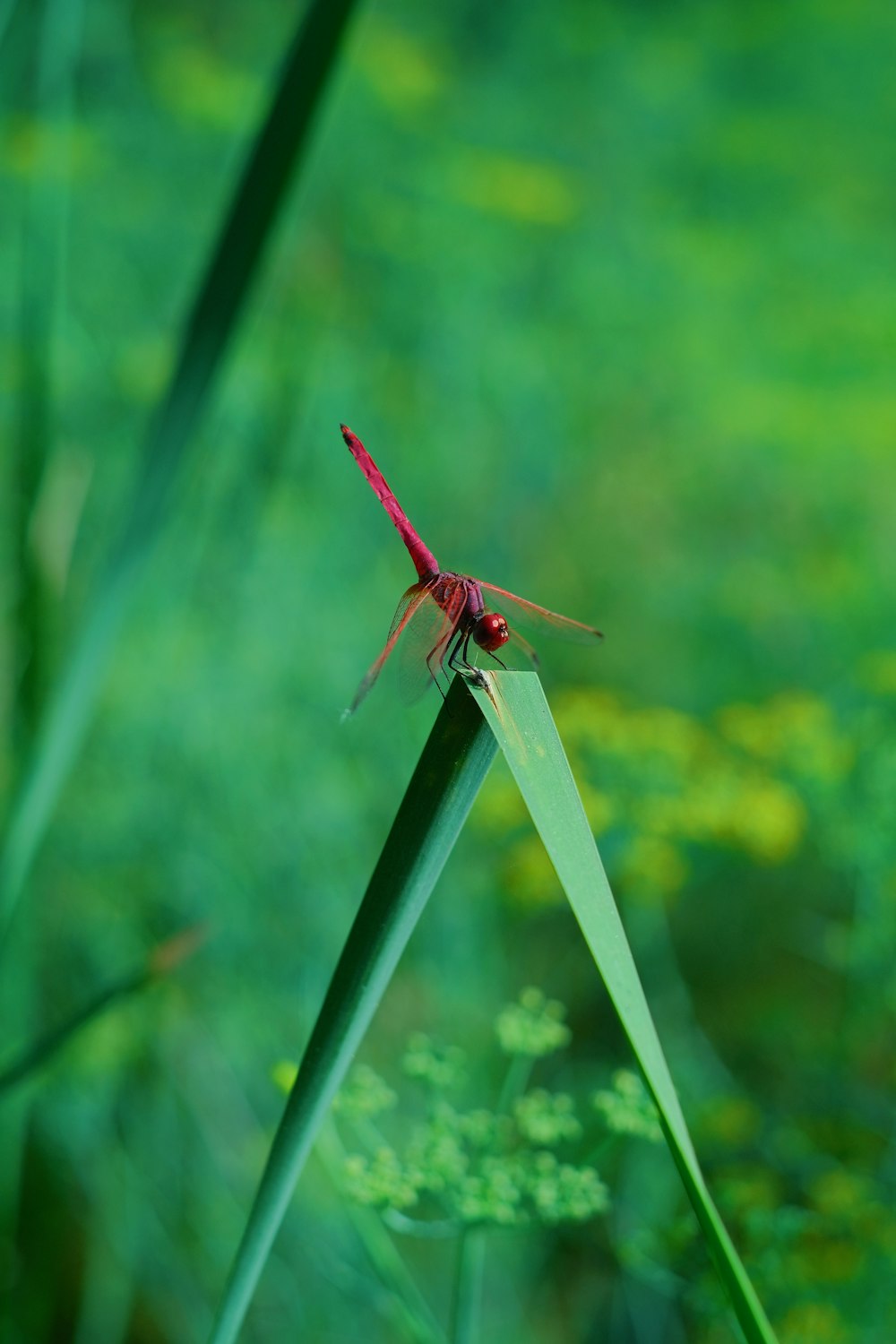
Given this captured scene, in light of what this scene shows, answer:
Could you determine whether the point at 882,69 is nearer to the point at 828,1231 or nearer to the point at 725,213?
the point at 725,213

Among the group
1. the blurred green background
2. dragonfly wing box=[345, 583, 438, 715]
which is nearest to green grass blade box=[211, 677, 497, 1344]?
dragonfly wing box=[345, 583, 438, 715]

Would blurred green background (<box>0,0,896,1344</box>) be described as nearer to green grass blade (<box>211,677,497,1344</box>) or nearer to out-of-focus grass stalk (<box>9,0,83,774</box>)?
out-of-focus grass stalk (<box>9,0,83,774</box>)

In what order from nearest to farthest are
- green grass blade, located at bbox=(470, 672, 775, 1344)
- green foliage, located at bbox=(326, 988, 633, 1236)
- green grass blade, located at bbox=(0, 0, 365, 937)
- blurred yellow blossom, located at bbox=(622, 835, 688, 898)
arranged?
1. green grass blade, located at bbox=(470, 672, 775, 1344)
2. green grass blade, located at bbox=(0, 0, 365, 937)
3. green foliage, located at bbox=(326, 988, 633, 1236)
4. blurred yellow blossom, located at bbox=(622, 835, 688, 898)

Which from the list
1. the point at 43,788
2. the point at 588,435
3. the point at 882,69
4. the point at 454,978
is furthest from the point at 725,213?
the point at 43,788

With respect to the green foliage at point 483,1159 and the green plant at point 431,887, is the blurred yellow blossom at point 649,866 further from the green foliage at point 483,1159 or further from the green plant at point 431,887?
the green plant at point 431,887

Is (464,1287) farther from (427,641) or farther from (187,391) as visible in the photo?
(187,391)
